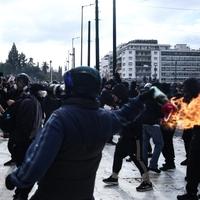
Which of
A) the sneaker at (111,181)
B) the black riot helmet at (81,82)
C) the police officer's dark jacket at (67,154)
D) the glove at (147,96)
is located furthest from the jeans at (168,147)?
the black riot helmet at (81,82)

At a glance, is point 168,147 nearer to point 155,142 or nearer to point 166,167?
point 166,167

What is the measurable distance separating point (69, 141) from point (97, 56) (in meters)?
28.8

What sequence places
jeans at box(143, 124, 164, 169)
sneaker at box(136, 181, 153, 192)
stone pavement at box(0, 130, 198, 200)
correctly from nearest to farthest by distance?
stone pavement at box(0, 130, 198, 200), sneaker at box(136, 181, 153, 192), jeans at box(143, 124, 164, 169)

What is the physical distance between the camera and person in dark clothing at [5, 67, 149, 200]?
2.68m

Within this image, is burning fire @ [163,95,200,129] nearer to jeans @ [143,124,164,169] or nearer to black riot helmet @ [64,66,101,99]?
jeans @ [143,124,164,169]

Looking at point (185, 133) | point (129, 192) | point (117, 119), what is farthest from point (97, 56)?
point (117, 119)

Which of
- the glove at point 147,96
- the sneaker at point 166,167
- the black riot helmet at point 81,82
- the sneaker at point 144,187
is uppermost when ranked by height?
the black riot helmet at point 81,82

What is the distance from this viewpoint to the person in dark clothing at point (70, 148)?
2.68 m

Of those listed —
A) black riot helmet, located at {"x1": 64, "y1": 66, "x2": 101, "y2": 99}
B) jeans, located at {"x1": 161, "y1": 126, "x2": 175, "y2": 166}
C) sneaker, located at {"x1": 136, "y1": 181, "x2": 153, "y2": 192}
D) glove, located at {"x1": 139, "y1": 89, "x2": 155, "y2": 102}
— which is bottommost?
sneaker, located at {"x1": 136, "y1": 181, "x2": 153, "y2": 192}

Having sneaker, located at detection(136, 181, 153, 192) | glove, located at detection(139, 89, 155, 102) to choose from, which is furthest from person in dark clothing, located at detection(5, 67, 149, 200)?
sneaker, located at detection(136, 181, 153, 192)

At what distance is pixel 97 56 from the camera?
31406 millimetres

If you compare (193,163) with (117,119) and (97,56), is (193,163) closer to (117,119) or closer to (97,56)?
(117,119)

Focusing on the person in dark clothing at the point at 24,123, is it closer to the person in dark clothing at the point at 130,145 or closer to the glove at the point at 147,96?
the person in dark clothing at the point at 130,145

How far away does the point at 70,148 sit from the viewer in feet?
9.12
